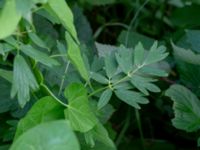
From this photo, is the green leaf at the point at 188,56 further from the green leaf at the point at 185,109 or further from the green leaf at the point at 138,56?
the green leaf at the point at 138,56

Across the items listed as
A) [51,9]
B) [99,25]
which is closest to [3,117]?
[51,9]

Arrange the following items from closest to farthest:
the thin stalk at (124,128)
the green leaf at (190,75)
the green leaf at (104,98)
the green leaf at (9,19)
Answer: the green leaf at (9,19), the green leaf at (104,98), the green leaf at (190,75), the thin stalk at (124,128)

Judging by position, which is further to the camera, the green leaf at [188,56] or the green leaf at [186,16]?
the green leaf at [186,16]

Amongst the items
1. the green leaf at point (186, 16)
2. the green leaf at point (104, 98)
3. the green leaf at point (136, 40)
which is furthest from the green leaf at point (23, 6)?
the green leaf at point (186, 16)

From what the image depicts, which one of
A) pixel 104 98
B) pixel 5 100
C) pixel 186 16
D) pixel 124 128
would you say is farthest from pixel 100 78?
pixel 186 16

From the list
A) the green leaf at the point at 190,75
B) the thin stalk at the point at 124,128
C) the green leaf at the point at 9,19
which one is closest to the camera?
the green leaf at the point at 9,19

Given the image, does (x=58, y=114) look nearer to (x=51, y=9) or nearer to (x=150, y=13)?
(x=51, y=9)
